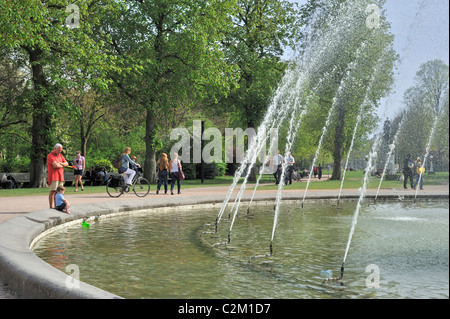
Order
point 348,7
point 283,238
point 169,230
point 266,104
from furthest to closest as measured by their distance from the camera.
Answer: point 348,7 < point 266,104 < point 169,230 < point 283,238

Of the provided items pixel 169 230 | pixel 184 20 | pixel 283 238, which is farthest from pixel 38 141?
pixel 283 238

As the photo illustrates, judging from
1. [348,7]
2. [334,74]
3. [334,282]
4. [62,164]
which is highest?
[348,7]

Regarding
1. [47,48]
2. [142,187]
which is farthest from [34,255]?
[47,48]

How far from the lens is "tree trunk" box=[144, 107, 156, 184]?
3278 centimetres

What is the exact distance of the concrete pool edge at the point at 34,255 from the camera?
205 inches

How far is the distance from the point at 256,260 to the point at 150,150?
84.4 feet

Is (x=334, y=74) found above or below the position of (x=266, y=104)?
above

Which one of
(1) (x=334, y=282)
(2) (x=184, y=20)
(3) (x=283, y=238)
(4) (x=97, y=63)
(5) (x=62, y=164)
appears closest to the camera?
(1) (x=334, y=282)

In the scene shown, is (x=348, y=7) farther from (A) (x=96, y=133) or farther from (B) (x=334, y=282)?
(B) (x=334, y=282)

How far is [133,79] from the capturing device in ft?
101

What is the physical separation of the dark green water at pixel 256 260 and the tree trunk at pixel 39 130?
1581 cm

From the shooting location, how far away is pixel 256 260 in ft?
27.0

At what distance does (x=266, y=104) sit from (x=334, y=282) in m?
31.5

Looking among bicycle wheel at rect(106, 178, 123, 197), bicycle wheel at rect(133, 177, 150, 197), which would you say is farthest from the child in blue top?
bicycle wheel at rect(133, 177, 150, 197)
